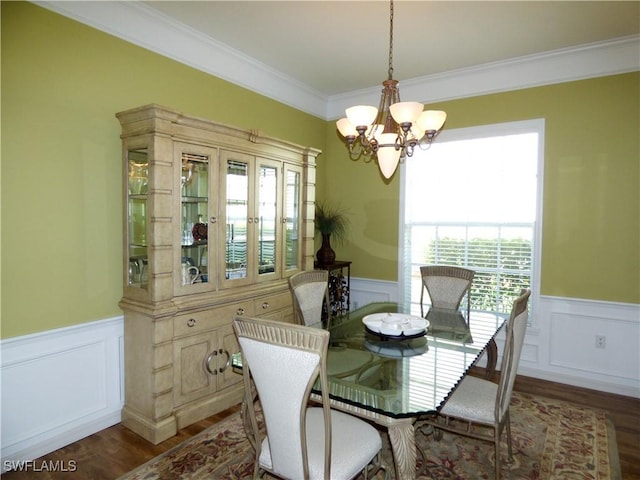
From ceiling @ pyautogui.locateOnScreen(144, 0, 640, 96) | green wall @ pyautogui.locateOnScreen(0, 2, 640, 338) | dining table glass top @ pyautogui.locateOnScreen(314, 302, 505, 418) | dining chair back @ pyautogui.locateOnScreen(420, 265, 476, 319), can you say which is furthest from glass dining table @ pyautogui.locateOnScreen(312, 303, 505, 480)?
ceiling @ pyautogui.locateOnScreen(144, 0, 640, 96)

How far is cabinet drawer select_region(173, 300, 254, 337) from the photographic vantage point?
2625 mm

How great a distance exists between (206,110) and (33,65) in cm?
125

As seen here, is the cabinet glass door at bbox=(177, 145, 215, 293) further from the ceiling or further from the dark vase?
the dark vase

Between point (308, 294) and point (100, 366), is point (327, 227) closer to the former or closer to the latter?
point (308, 294)

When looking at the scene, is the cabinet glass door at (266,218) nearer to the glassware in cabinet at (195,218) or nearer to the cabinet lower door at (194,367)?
the glassware in cabinet at (195,218)

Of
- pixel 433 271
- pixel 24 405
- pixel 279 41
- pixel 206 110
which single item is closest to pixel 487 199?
pixel 433 271

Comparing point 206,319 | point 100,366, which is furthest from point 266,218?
point 100,366

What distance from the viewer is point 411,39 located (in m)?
3.15

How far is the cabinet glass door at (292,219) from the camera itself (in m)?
3.50

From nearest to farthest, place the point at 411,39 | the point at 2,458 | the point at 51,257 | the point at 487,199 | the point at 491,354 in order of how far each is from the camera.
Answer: the point at 2,458 < the point at 51,257 < the point at 491,354 < the point at 411,39 < the point at 487,199

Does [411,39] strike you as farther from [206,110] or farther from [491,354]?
[491,354]

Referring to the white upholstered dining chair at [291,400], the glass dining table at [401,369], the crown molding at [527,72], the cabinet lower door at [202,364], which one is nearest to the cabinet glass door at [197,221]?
the cabinet lower door at [202,364]

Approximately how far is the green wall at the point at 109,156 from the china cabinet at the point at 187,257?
20cm

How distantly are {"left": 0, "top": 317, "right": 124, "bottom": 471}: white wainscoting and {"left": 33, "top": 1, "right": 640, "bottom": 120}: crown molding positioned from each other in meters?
1.99
